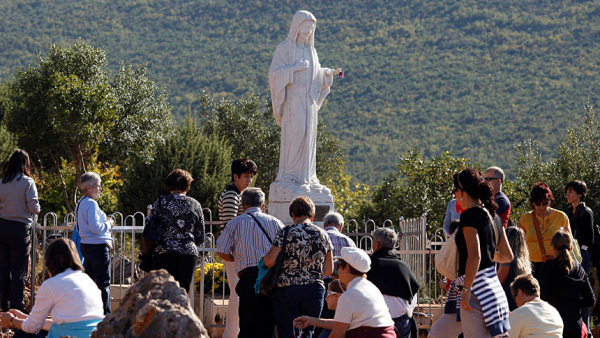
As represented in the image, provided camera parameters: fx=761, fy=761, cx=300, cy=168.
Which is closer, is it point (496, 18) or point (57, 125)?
point (57, 125)

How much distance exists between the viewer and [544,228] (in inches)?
288

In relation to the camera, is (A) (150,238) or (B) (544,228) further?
(B) (544,228)

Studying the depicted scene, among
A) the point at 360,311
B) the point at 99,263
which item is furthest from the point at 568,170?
the point at 360,311

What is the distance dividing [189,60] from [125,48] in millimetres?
7690

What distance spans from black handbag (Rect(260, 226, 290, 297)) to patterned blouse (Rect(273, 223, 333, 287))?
0.02m

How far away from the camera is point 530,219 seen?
292 inches

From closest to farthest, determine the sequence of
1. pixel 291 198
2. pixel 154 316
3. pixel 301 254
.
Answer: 1. pixel 154 316
2. pixel 301 254
3. pixel 291 198

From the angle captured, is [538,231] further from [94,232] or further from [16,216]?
[16,216]

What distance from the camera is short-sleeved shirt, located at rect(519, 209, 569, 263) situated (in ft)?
23.8

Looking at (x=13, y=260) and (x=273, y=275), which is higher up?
(x=13, y=260)

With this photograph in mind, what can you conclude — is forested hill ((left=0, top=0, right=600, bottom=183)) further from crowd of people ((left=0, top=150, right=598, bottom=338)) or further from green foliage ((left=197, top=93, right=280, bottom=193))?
→ crowd of people ((left=0, top=150, right=598, bottom=338))

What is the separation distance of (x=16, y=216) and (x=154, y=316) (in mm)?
4140

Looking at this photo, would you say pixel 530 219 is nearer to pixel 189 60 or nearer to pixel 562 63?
pixel 562 63

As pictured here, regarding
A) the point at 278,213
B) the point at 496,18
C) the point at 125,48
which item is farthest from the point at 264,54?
the point at 278,213
